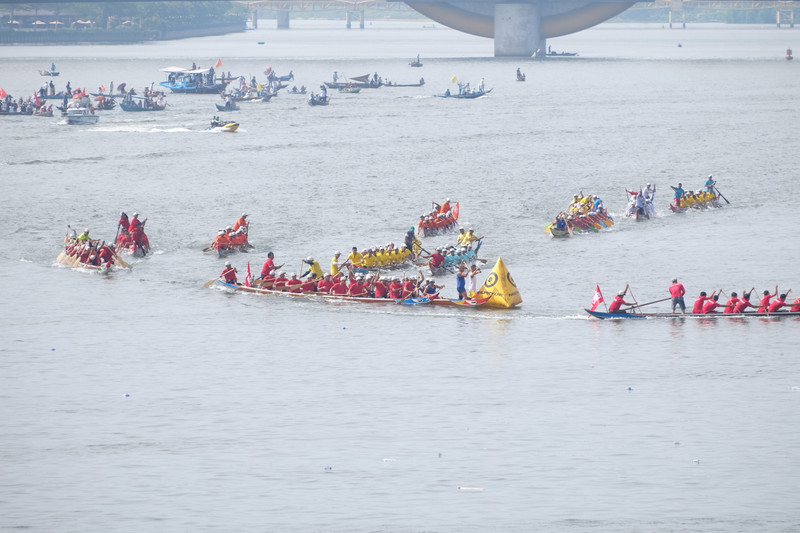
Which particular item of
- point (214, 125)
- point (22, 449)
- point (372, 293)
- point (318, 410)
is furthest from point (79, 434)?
point (214, 125)

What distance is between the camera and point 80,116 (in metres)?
121

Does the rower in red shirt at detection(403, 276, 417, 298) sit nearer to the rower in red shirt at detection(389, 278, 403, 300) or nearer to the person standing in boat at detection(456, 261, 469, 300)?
the rower in red shirt at detection(389, 278, 403, 300)

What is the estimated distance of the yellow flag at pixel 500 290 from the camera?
4956 centimetres

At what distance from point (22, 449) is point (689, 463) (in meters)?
19.2

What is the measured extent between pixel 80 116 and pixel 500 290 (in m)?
81.4

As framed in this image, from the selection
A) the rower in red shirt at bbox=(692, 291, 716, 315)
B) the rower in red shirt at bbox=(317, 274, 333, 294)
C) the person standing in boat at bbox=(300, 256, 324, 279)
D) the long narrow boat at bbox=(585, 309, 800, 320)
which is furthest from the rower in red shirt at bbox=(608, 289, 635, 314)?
the person standing in boat at bbox=(300, 256, 324, 279)

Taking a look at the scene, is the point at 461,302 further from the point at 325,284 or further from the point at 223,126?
the point at 223,126

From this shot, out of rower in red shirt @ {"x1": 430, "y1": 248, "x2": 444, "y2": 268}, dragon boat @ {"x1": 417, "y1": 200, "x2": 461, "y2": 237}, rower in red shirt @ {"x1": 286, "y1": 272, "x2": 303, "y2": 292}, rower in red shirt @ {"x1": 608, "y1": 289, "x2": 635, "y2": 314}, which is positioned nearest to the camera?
rower in red shirt @ {"x1": 608, "y1": 289, "x2": 635, "y2": 314}

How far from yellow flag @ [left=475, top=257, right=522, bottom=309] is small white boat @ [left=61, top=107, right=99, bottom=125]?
80498 mm

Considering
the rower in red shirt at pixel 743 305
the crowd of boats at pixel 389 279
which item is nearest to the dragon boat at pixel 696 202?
the crowd of boats at pixel 389 279

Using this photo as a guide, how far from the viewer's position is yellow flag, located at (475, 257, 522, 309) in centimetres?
4956

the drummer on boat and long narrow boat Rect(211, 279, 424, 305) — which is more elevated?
the drummer on boat

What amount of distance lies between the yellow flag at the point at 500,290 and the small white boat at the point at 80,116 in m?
80.5

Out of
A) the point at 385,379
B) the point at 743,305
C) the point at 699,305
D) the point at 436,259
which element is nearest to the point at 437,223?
the point at 436,259
